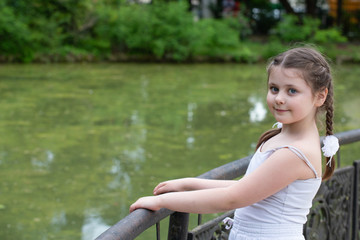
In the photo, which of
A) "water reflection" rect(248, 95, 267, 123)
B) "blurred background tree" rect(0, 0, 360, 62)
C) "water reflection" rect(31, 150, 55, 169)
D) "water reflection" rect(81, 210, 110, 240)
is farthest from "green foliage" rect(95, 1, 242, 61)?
"water reflection" rect(81, 210, 110, 240)

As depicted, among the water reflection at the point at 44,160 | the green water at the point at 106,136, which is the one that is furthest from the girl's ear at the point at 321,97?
the water reflection at the point at 44,160

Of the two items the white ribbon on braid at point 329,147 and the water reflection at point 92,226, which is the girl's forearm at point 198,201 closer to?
the white ribbon on braid at point 329,147

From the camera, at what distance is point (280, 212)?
1.69 m

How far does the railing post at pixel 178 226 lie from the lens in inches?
69.0

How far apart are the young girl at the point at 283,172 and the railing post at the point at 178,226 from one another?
0.10 m

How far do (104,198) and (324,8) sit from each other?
22.9m

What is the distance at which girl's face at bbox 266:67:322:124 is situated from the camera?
5.43 feet

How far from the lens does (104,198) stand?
518 centimetres

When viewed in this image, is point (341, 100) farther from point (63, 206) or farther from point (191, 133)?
point (63, 206)

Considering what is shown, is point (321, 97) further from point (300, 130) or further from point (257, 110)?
point (257, 110)

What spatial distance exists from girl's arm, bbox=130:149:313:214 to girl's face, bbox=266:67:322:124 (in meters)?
0.12

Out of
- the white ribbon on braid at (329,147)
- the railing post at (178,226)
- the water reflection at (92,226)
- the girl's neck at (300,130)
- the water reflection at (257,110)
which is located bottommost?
the water reflection at (257,110)

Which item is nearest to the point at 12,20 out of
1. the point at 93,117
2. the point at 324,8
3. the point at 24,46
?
the point at 24,46

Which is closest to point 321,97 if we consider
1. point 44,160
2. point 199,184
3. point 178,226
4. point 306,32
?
point 199,184
